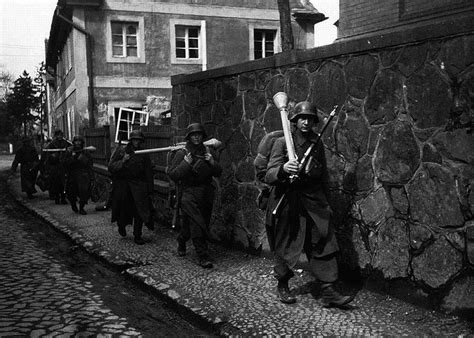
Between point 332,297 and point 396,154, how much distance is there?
1426 millimetres

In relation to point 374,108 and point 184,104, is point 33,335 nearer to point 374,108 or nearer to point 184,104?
point 374,108

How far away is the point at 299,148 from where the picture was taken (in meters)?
4.75

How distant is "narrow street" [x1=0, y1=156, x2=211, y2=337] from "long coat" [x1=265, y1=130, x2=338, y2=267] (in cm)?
113

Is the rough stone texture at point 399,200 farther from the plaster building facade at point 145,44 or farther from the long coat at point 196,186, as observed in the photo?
the plaster building facade at point 145,44

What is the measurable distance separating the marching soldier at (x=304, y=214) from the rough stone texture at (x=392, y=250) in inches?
19.8

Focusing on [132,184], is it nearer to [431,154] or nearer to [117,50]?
[431,154]

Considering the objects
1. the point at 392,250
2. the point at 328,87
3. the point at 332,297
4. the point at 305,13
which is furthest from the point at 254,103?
the point at 305,13

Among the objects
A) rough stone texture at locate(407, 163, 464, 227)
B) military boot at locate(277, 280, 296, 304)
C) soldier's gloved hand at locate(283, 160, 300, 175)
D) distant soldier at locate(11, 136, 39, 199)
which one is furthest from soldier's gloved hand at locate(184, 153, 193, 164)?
distant soldier at locate(11, 136, 39, 199)

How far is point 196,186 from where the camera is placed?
6.59 meters

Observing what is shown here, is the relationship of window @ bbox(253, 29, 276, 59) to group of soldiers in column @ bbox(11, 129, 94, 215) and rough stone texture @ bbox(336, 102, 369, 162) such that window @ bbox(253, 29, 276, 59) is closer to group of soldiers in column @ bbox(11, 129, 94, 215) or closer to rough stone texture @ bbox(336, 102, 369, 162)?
group of soldiers in column @ bbox(11, 129, 94, 215)

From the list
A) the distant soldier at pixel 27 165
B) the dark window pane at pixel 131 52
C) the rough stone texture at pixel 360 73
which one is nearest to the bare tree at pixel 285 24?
the dark window pane at pixel 131 52

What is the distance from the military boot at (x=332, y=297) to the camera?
4676 mm

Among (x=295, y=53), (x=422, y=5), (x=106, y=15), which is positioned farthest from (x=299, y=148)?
(x=106, y=15)

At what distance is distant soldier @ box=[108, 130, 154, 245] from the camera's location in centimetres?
807
